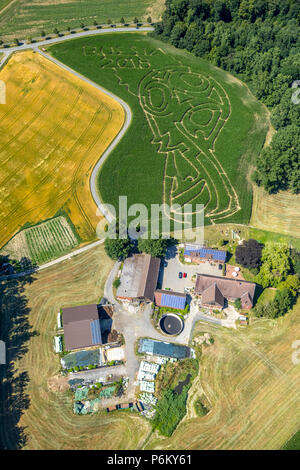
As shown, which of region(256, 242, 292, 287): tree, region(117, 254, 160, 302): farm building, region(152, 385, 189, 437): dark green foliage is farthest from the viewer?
region(256, 242, 292, 287): tree

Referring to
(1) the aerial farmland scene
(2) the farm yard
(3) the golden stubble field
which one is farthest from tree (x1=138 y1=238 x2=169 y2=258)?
(2) the farm yard

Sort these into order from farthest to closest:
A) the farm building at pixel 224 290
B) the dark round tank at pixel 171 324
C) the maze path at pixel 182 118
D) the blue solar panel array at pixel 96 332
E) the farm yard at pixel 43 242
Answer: the maze path at pixel 182 118, the farm yard at pixel 43 242, the farm building at pixel 224 290, the dark round tank at pixel 171 324, the blue solar panel array at pixel 96 332

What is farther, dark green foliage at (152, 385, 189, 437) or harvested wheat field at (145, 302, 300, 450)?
dark green foliage at (152, 385, 189, 437)

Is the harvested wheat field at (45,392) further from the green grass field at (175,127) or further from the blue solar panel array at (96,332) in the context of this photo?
the green grass field at (175,127)

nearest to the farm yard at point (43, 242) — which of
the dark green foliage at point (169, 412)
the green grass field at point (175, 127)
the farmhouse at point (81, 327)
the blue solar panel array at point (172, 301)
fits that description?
the green grass field at point (175, 127)

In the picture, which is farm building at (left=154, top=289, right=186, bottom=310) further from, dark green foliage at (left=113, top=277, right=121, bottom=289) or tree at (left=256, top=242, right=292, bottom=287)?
tree at (left=256, top=242, right=292, bottom=287)

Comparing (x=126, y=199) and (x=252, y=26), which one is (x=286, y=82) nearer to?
(x=252, y=26)

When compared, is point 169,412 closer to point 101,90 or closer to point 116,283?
point 116,283
